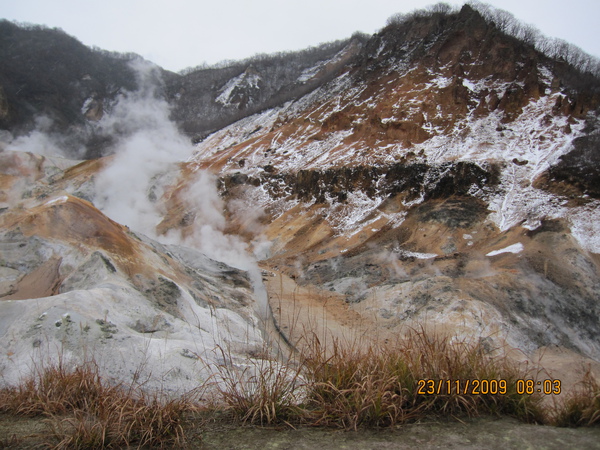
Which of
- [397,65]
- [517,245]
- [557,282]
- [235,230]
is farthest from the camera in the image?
[397,65]

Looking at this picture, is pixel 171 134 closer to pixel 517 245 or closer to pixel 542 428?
pixel 517 245

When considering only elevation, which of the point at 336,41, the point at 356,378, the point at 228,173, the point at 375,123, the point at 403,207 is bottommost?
the point at 356,378

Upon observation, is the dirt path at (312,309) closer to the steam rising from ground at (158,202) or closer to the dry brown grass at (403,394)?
the steam rising from ground at (158,202)

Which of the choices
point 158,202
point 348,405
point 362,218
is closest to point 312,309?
point 348,405

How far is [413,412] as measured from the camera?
242 cm

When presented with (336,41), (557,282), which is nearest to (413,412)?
(557,282)

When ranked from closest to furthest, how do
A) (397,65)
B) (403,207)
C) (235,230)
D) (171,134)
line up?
(403,207) → (235,230) → (397,65) → (171,134)

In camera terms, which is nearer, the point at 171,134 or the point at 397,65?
the point at 397,65

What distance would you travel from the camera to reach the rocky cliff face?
957 centimetres

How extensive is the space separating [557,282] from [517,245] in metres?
3.05

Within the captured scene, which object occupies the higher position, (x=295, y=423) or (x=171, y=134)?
(x=171, y=134)

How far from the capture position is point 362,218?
932 inches

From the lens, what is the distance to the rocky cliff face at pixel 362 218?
9570mm

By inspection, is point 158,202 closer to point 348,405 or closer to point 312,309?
point 312,309
